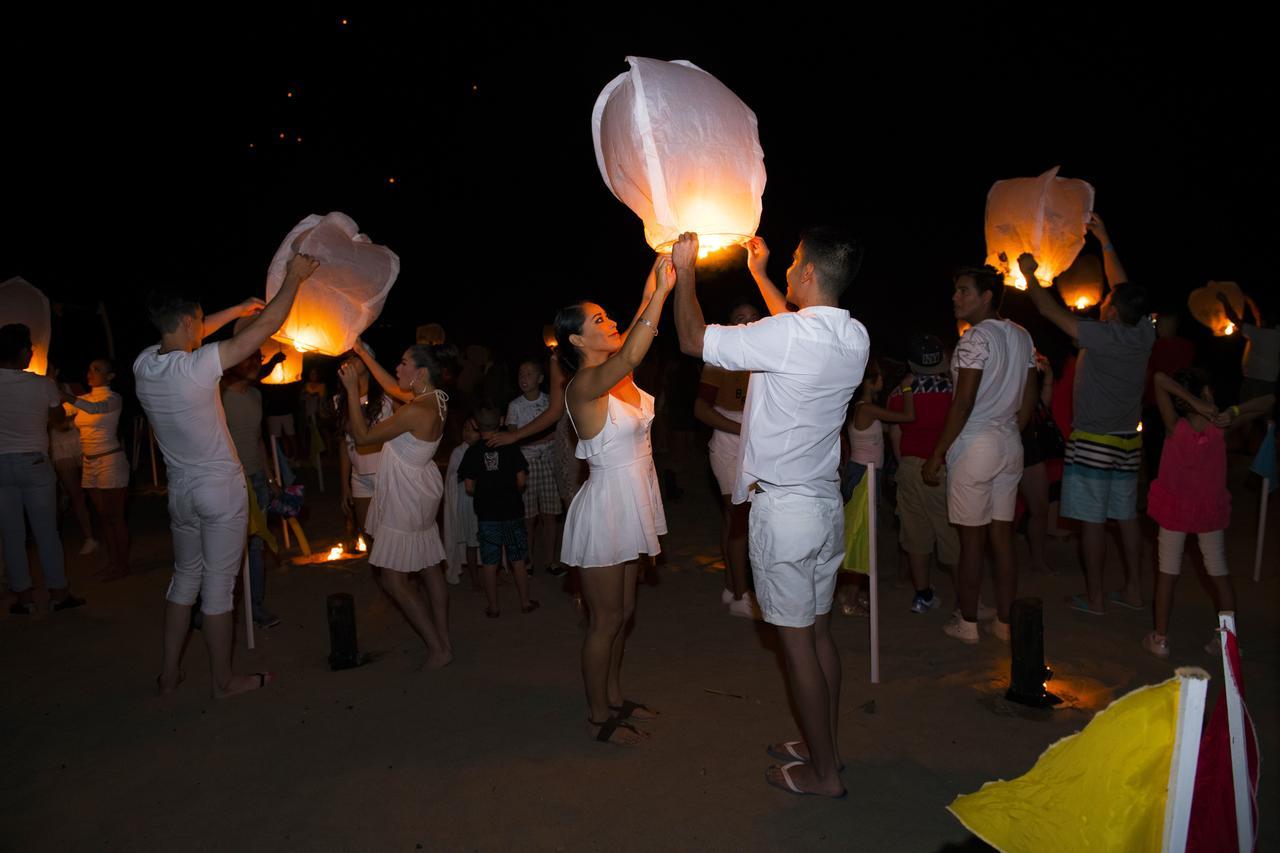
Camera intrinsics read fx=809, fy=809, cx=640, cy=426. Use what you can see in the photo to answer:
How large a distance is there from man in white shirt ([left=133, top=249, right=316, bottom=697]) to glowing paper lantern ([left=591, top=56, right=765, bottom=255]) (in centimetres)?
189

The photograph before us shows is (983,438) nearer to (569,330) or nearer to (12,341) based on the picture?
(569,330)

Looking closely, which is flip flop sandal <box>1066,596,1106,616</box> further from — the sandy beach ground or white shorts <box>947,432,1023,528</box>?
white shorts <box>947,432,1023,528</box>

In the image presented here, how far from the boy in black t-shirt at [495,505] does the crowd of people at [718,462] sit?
0.06 ft

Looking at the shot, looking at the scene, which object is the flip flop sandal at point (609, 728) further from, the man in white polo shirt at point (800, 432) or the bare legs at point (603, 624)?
the man in white polo shirt at point (800, 432)

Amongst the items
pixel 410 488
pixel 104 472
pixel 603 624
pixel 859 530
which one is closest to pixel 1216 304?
pixel 859 530

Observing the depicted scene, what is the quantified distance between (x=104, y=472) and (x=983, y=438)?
7230mm

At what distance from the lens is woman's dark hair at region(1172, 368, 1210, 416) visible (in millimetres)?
4711

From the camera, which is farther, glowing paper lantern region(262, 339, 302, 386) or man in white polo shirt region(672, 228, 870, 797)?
glowing paper lantern region(262, 339, 302, 386)

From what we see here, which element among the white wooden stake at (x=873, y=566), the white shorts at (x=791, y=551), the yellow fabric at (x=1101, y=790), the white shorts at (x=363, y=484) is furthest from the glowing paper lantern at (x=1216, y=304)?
the yellow fabric at (x=1101, y=790)

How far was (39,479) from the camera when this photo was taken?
6.04 meters

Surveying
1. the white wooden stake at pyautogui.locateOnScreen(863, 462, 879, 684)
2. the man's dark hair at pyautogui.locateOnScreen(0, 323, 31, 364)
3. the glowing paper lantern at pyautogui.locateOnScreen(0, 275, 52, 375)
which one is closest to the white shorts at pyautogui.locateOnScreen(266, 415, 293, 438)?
the glowing paper lantern at pyautogui.locateOnScreen(0, 275, 52, 375)

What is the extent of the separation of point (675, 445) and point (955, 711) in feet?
31.4

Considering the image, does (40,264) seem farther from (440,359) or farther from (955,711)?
(955,711)

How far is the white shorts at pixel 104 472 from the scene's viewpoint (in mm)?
7211
